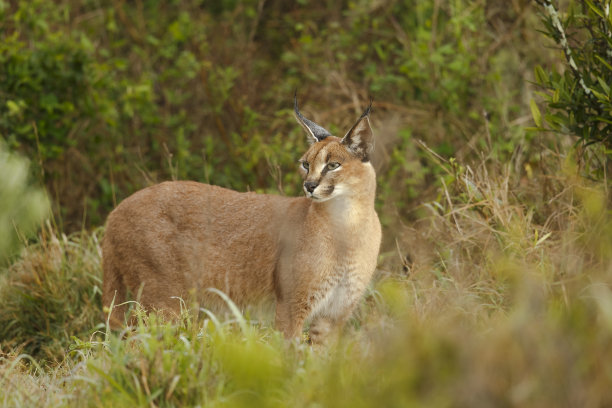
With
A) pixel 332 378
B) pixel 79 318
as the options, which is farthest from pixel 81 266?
pixel 332 378

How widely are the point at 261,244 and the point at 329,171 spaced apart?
702 millimetres

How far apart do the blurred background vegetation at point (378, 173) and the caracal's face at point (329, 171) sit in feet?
2.01

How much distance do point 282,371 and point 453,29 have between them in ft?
18.0

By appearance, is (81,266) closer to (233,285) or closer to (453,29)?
(233,285)

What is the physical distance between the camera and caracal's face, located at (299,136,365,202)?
15.2 ft

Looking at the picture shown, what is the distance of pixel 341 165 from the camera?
474 cm

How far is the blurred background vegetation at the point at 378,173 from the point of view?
2.91 m

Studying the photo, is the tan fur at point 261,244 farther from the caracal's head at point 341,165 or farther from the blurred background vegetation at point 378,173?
the blurred background vegetation at point 378,173

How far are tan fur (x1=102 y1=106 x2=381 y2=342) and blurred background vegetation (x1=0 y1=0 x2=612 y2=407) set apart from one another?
266mm

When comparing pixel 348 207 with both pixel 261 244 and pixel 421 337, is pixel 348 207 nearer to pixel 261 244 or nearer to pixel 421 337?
pixel 261 244

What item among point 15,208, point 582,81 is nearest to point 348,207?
point 582,81

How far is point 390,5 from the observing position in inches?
334

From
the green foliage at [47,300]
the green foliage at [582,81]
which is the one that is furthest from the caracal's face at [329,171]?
the green foliage at [47,300]

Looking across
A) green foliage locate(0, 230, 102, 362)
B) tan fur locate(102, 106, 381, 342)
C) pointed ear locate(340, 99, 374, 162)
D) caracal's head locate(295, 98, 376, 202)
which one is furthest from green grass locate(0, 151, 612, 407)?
pointed ear locate(340, 99, 374, 162)
